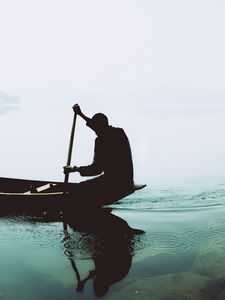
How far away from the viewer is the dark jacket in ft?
32.1

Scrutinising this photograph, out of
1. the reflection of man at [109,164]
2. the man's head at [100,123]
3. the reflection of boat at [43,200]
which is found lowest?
the reflection of boat at [43,200]

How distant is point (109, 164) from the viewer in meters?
10.0

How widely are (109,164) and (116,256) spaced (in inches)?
121

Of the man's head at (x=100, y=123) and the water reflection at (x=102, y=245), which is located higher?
the man's head at (x=100, y=123)

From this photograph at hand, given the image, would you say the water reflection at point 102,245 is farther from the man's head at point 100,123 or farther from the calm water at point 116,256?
the man's head at point 100,123

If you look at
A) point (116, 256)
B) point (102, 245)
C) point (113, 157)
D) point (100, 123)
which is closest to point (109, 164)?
point (113, 157)

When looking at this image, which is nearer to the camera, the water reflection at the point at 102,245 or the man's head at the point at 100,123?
the water reflection at the point at 102,245

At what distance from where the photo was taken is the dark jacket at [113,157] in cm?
977

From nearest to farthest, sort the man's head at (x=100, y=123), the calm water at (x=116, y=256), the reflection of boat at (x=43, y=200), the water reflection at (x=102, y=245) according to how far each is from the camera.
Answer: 1. the calm water at (x=116, y=256)
2. the water reflection at (x=102, y=245)
3. the man's head at (x=100, y=123)
4. the reflection of boat at (x=43, y=200)

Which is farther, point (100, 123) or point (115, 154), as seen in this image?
point (115, 154)

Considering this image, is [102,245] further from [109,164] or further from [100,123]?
[100,123]

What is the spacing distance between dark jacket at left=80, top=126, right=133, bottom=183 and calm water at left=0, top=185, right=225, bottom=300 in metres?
1.35

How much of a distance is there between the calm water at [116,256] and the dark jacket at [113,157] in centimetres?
135

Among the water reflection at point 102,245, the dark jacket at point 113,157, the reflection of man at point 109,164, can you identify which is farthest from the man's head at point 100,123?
the water reflection at point 102,245
